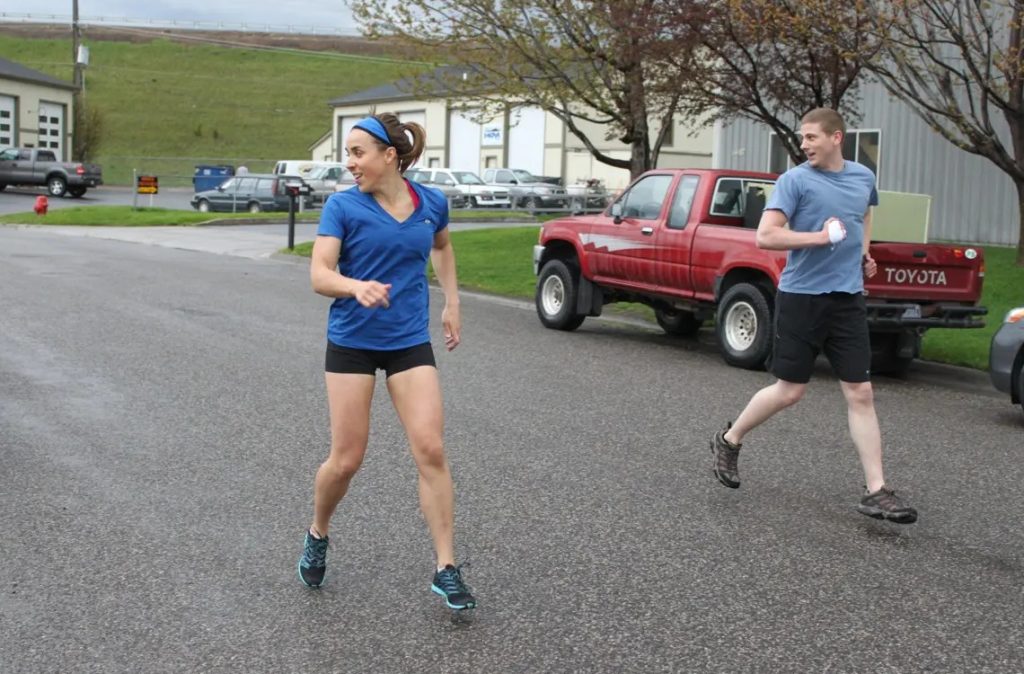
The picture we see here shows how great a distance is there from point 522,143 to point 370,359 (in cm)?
5432

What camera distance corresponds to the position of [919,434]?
8836 mm

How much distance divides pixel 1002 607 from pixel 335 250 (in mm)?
2801

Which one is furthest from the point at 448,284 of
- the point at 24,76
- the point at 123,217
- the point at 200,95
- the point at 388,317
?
the point at 200,95

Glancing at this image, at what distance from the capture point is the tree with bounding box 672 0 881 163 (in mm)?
15969

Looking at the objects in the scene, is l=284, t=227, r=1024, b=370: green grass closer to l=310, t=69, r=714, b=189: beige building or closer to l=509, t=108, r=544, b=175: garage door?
l=310, t=69, r=714, b=189: beige building

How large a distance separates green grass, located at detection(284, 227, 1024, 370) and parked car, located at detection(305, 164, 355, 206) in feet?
55.7

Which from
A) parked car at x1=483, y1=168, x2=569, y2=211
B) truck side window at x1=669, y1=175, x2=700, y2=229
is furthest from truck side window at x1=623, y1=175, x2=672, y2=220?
parked car at x1=483, y1=168, x2=569, y2=211

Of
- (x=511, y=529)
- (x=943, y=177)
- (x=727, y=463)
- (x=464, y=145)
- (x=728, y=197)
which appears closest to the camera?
(x=511, y=529)

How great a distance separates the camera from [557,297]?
14680 millimetres

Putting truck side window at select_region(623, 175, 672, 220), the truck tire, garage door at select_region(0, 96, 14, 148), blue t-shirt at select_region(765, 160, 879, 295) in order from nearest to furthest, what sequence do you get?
blue t-shirt at select_region(765, 160, 879, 295)
the truck tire
truck side window at select_region(623, 175, 672, 220)
garage door at select_region(0, 96, 14, 148)

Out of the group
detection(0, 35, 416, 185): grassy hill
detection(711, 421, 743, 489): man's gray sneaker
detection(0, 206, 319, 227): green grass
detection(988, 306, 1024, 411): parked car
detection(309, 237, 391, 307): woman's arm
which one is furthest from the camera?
detection(0, 35, 416, 185): grassy hill

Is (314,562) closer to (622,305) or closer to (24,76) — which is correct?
(622,305)

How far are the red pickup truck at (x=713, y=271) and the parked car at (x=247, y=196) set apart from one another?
29340 mm

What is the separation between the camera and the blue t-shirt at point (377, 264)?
191 inches
